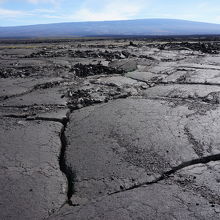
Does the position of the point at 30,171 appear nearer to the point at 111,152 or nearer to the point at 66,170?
the point at 66,170

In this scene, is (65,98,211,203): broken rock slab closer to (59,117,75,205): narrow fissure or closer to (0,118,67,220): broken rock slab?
(59,117,75,205): narrow fissure

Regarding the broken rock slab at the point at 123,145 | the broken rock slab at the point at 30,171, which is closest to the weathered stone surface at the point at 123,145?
the broken rock slab at the point at 123,145

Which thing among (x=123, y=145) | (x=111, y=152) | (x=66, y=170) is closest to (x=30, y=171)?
(x=66, y=170)

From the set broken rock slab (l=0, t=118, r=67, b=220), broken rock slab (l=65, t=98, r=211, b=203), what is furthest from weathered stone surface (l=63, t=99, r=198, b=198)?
broken rock slab (l=0, t=118, r=67, b=220)

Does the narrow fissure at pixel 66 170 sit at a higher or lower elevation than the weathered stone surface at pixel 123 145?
lower

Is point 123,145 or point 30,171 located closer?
point 30,171

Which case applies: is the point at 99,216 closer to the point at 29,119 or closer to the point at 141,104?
the point at 29,119

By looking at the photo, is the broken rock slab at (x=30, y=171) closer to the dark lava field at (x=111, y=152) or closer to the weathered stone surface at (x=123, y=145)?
the dark lava field at (x=111, y=152)

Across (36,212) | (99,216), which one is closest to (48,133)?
(36,212)
